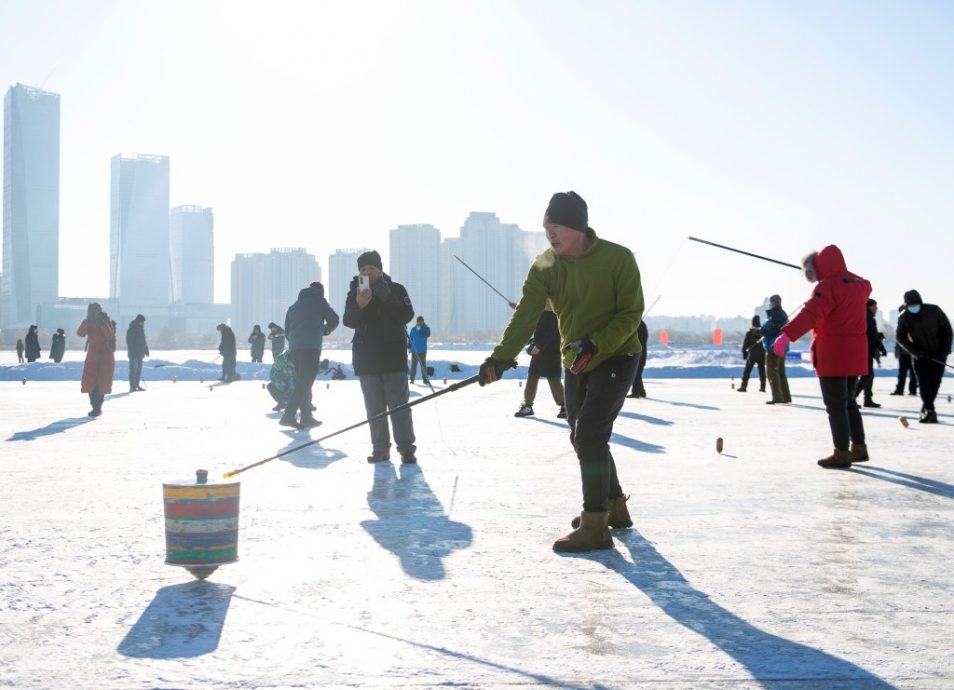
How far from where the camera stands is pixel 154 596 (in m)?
3.67

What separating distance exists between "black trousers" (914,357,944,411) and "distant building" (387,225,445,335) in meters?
164

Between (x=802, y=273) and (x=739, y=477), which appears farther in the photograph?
(x=802, y=273)

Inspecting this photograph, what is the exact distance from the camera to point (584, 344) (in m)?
4.44

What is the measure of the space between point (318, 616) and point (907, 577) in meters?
2.52

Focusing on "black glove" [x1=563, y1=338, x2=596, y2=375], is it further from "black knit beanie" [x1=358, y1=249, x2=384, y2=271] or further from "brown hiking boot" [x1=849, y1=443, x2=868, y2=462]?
"brown hiking boot" [x1=849, y1=443, x2=868, y2=462]

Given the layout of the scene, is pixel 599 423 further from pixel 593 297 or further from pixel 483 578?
pixel 483 578

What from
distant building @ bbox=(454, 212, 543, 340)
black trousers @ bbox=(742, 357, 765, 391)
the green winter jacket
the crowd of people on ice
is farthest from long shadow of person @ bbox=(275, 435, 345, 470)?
distant building @ bbox=(454, 212, 543, 340)

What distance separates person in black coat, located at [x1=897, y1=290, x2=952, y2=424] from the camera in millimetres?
11773

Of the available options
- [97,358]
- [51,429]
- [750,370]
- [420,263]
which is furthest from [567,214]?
[420,263]

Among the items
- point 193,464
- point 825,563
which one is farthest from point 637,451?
point 825,563

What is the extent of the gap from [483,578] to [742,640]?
3.99ft

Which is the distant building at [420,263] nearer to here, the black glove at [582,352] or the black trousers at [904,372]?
the black trousers at [904,372]

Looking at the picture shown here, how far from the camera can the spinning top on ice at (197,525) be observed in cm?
383

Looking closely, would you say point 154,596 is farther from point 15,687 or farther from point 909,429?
point 909,429
